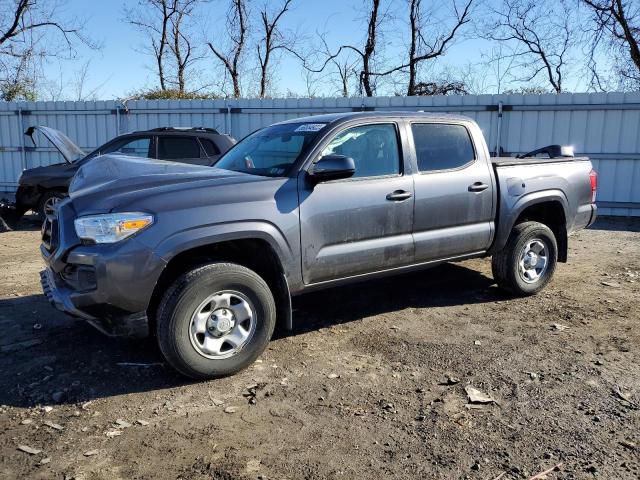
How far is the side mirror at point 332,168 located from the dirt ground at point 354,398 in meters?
1.38

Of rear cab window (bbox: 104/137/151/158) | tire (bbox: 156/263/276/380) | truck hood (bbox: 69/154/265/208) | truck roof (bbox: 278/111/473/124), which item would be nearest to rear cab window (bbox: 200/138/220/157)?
rear cab window (bbox: 104/137/151/158)

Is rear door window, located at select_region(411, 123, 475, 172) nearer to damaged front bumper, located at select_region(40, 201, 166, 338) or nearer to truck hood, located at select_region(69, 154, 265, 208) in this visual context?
truck hood, located at select_region(69, 154, 265, 208)

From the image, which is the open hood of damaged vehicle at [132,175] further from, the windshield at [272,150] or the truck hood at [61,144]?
the truck hood at [61,144]

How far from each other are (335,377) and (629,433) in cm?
182

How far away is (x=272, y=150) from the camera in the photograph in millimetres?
4680

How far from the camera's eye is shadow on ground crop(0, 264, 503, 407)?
3706 mm

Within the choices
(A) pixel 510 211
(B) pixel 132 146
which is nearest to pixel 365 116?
(A) pixel 510 211

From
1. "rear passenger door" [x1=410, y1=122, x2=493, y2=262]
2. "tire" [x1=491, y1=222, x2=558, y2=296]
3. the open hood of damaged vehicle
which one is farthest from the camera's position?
"tire" [x1=491, y1=222, x2=558, y2=296]

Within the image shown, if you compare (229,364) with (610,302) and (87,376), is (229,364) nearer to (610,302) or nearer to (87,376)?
(87,376)

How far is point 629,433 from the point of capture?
121 inches

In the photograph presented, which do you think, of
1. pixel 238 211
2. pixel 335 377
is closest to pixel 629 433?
pixel 335 377

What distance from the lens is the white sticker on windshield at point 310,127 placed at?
454 cm

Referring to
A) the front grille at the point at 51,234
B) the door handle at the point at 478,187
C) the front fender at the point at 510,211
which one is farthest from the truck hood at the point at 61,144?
the front fender at the point at 510,211

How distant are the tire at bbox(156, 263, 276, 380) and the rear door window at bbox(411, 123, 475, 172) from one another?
198cm
